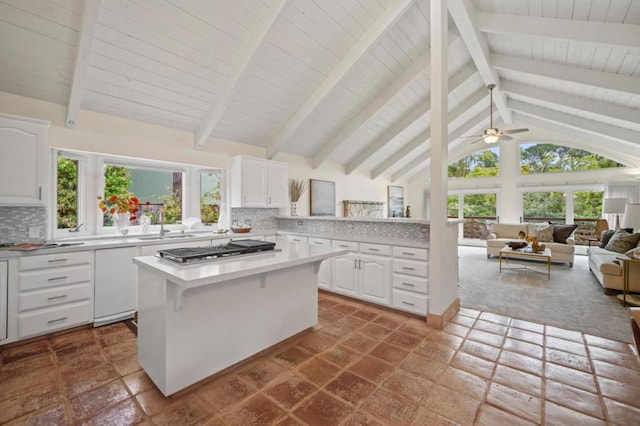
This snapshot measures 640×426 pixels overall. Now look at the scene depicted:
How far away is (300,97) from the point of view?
4227mm

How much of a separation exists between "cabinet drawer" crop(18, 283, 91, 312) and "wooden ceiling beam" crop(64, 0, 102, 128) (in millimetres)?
1816

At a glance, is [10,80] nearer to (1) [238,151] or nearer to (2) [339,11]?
(1) [238,151]

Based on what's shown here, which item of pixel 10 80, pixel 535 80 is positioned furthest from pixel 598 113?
pixel 10 80

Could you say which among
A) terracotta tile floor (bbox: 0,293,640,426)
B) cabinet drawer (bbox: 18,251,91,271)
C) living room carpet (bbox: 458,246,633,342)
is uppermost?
cabinet drawer (bbox: 18,251,91,271)

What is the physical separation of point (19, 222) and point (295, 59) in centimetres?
353

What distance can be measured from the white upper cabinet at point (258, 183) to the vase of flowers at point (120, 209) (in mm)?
1388

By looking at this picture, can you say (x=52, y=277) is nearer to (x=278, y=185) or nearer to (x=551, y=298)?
(x=278, y=185)

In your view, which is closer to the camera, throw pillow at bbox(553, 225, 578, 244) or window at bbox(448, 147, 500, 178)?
throw pillow at bbox(553, 225, 578, 244)

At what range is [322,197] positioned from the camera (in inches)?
249

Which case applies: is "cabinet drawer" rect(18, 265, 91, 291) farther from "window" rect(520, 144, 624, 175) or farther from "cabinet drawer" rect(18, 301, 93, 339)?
"window" rect(520, 144, 624, 175)

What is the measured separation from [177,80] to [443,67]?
9.78 ft

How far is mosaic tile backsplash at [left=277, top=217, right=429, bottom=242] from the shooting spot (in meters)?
3.47

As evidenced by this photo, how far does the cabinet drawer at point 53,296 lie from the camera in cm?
253

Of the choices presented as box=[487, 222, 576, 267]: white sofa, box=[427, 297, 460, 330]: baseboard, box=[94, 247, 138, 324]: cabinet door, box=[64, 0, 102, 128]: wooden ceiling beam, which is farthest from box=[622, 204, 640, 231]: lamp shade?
box=[64, 0, 102, 128]: wooden ceiling beam
